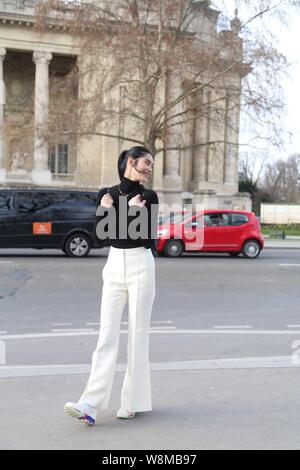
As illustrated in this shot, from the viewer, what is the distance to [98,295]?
11164 millimetres

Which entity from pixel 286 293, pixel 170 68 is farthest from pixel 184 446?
pixel 170 68

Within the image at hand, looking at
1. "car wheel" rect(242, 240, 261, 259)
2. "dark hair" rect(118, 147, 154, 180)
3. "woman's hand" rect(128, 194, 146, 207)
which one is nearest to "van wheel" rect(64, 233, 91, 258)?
"car wheel" rect(242, 240, 261, 259)

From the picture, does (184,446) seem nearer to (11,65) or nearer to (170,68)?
(170,68)

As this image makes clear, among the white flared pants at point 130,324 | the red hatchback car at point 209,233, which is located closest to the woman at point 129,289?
the white flared pants at point 130,324

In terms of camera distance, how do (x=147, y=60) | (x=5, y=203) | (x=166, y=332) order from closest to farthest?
(x=166, y=332) < (x=5, y=203) < (x=147, y=60)

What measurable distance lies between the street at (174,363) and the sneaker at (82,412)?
0.07 metres

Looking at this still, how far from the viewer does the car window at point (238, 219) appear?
20.1 metres

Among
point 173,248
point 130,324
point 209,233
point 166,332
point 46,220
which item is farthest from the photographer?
point 209,233

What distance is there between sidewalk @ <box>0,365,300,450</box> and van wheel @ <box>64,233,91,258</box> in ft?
40.9

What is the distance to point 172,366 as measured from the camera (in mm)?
5867

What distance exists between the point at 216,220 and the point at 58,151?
27571 millimetres

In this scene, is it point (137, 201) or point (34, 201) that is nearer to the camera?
point (137, 201)

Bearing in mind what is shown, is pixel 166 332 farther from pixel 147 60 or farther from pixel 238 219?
pixel 147 60

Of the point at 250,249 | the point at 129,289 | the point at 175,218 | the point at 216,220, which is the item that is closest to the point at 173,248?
the point at 175,218
